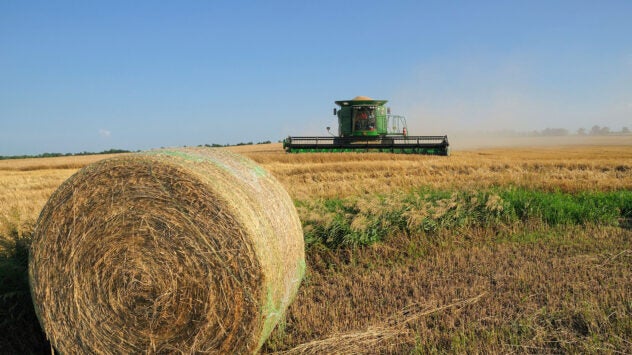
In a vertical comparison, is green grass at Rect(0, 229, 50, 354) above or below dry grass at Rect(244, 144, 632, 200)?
below

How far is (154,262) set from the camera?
147 inches

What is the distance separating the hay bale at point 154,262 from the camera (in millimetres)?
3664

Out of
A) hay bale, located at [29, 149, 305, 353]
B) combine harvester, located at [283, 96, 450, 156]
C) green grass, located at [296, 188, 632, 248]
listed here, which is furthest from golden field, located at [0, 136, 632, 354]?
combine harvester, located at [283, 96, 450, 156]

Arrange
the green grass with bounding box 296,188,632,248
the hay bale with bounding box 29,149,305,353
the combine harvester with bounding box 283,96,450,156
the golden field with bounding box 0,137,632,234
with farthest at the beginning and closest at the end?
1. the combine harvester with bounding box 283,96,450,156
2. the golden field with bounding box 0,137,632,234
3. the green grass with bounding box 296,188,632,248
4. the hay bale with bounding box 29,149,305,353

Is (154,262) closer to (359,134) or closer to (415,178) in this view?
(415,178)

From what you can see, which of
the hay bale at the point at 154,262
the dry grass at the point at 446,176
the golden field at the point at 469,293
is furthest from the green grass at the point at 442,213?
the hay bale at the point at 154,262

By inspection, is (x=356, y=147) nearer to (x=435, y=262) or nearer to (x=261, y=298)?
(x=435, y=262)

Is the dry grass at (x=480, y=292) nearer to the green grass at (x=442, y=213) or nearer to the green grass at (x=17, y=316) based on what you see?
the green grass at (x=442, y=213)

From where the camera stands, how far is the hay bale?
3664 millimetres

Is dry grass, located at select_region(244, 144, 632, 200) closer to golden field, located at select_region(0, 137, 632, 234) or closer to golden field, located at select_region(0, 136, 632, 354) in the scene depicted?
golden field, located at select_region(0, 137, 632, 234)

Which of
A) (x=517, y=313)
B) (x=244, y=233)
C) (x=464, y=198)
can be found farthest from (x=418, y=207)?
(x=244, y=233)

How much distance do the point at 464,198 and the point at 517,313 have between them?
375 cm

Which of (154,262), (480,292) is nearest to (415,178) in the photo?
(480,292)

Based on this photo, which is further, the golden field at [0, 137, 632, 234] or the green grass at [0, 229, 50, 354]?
the golden field at [0, 137, 632, 234]
